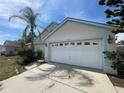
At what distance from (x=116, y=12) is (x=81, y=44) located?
4420 millimetres

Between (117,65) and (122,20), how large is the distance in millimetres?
3134

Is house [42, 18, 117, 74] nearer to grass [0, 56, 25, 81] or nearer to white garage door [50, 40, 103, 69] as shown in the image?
white garage door [50, 40, 103, 69]

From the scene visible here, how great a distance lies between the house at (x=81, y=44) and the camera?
10.6 meters

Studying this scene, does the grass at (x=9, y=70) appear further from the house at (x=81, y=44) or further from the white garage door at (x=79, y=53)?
the white garage door at (x=79, y=53)

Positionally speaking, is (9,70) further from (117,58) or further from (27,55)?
(117,58)

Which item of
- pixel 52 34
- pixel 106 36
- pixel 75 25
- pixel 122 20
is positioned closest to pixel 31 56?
pixel 52 34

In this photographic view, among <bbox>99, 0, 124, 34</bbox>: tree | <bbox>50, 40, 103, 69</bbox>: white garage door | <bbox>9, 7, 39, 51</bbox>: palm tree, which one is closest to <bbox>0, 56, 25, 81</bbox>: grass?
<bbox>50, 40, 103, 69</bbox>: white garage door

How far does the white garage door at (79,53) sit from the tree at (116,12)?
7.30ft

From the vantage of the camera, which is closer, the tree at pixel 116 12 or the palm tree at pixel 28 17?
the tree at pixel 116 12

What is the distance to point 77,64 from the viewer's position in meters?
13.3

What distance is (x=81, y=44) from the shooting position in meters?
12.9

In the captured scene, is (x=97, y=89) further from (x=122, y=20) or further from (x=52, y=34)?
(x=52, y=34)

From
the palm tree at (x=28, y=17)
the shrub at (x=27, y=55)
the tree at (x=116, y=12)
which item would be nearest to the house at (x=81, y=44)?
the tree at (x=116, y=12)

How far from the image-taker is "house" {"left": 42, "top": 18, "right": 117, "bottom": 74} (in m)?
10.6
